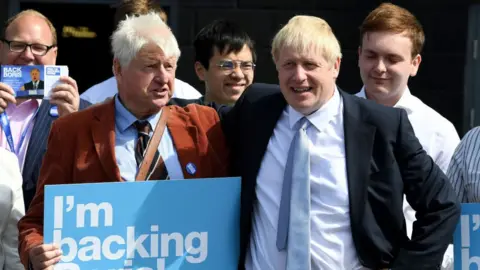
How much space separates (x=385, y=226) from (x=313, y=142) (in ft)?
1.45

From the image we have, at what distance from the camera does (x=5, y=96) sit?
497 centimetres

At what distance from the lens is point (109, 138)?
4363 mm

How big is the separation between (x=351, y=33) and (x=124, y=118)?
4.61 metres

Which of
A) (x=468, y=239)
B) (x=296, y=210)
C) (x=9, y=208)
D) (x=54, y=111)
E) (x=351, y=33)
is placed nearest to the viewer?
(x=296, y=210)

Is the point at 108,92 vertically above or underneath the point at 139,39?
underneath

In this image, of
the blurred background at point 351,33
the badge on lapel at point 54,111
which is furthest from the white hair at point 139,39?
the blurred background at point 351,33

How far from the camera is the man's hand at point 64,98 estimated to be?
4977mm

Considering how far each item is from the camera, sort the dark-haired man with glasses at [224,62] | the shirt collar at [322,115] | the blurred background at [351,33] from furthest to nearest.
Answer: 1. the blurred background at [351,33]
2. the dark-haired man with glasses at [224,62]
3. the shirt collar at [322,115]

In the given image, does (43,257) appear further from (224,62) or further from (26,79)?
(224,62)

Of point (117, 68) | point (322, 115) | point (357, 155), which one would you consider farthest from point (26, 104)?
point (357, 155)

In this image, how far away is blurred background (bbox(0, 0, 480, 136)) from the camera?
8641mm

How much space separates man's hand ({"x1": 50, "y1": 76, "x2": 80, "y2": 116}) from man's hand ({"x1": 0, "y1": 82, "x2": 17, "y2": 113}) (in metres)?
0.18

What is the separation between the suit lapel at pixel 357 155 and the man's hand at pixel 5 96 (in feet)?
5.36

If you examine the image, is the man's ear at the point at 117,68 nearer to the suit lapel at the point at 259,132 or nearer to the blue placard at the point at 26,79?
the suit lapel at the point at 259,132
